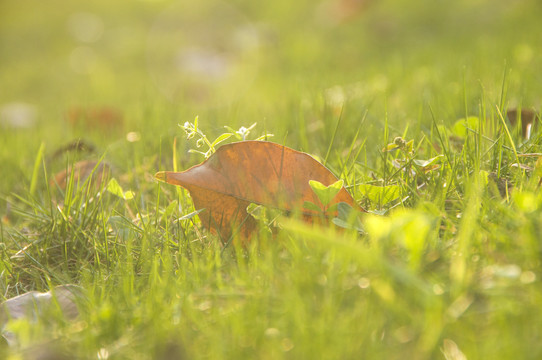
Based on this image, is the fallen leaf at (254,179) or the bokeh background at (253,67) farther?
the bokeh background at (253,67)

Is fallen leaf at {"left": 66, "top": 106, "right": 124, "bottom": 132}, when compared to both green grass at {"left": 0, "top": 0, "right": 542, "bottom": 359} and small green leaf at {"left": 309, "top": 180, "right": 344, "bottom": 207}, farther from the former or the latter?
small green leaf at {"left": 309, "top": 180, "right": 344, "bottom": 207}

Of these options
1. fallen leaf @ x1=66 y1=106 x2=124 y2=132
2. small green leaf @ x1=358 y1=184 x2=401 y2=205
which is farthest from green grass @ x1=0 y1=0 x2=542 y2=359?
fallen leaf @ x1=66 y1=106 x2=124 y2=132

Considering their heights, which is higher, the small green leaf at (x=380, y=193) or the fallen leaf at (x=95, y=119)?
the small green leaf at (x=380, y=193)

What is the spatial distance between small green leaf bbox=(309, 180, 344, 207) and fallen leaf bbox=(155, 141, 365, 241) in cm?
6

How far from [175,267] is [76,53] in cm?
625

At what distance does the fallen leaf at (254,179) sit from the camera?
1.11m

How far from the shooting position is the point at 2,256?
1.29 m

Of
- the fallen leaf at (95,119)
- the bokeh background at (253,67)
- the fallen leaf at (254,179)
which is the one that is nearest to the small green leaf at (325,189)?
the fallen leaf at (254,179)

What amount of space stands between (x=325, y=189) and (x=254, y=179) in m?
0.16

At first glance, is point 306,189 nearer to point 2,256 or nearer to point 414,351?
point 414,351

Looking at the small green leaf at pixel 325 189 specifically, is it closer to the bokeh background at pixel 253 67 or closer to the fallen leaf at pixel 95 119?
the bokeh background at pixel 253 67

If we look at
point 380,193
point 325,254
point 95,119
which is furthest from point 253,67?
point 325,254

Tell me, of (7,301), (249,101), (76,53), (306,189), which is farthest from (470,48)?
(76,53)

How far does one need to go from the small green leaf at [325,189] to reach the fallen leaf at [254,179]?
0.19 ft
